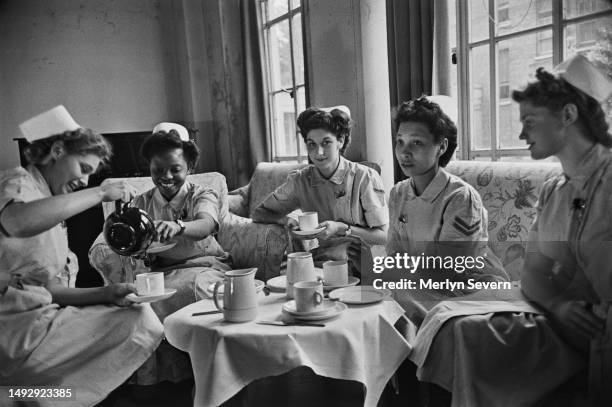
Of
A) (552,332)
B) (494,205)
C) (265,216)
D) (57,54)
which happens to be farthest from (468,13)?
→ (57,54)

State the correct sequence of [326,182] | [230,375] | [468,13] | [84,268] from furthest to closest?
[84,268] → [468,13] → [326,182] → [230,375]

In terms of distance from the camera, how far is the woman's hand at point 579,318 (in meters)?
0.93

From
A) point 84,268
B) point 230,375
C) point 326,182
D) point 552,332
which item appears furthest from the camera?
point 84,268

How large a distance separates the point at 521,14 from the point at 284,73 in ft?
6.31

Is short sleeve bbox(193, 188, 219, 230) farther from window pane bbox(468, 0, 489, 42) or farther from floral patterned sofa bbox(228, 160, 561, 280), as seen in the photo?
window pane bbox(468, 0, 489, 42)

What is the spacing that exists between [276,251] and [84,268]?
1238 millimetres

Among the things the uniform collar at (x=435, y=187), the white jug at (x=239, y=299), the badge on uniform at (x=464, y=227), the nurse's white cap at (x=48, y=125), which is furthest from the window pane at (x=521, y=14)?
the nurse's white cap at (x=48, y=125)

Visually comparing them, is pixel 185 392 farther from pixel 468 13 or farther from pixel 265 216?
pixel 468 13

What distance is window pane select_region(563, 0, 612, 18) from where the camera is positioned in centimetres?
164

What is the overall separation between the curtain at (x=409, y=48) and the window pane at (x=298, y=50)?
117 cm

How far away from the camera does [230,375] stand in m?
1.19

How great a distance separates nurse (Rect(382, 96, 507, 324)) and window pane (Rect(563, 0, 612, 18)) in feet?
1.90

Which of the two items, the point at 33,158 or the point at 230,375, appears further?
the point at 230,375

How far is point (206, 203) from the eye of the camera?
2078 mm
